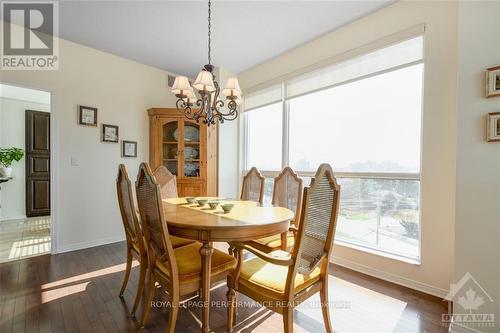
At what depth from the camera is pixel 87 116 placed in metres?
3.21

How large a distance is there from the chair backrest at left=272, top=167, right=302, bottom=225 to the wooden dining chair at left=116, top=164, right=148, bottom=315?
4.44ft

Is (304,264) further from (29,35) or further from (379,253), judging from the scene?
(29,35)

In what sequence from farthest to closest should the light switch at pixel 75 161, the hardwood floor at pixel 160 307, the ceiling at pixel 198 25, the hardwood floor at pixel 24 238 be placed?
the light switch at pixel 75 161
the hardwood floor at pixel 24 238
the ceiling at pixel 198 25
the hardwood floor at pixel 160 307

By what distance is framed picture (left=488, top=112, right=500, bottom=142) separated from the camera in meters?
1.50

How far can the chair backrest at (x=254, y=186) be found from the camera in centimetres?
273

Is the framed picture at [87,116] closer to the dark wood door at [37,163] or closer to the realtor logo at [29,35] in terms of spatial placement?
the realtor logo at [29,35]

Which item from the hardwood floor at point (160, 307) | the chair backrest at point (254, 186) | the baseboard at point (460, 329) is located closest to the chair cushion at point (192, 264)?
the hardwood floor at point (160, 307)

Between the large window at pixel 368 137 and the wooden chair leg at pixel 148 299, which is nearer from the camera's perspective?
the wooden chair leg at pixel 148 299

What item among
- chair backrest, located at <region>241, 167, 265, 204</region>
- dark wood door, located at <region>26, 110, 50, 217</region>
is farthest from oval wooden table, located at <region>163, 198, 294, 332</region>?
dark wood door, located at <region>26, 110, 50, 217</region>

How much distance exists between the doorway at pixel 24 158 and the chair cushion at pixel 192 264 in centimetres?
389

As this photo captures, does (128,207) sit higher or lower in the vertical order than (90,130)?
lower

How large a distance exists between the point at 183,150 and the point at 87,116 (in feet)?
4.29

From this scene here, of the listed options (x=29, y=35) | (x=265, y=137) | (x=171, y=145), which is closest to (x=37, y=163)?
(x=29, y=35)

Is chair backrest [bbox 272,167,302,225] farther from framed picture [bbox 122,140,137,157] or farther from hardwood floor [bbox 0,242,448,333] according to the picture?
framed picture [bbox 122,140,137,157]
